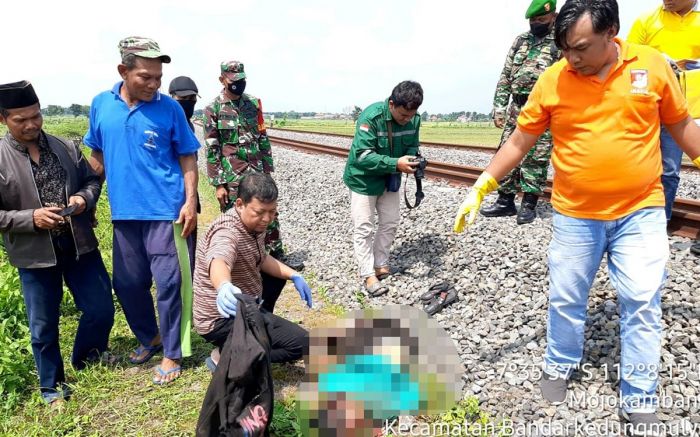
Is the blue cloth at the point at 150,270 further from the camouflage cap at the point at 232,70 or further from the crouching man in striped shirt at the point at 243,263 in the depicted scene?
the camouflage cap at the point at 232,70

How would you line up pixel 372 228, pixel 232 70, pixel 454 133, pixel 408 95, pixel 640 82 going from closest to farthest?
pixel 640 82, pixel 408 95, pixel 372 228, pixel 232 70, pixel 454 133

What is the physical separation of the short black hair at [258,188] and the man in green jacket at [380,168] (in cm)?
160

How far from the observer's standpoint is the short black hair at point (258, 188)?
298 cm

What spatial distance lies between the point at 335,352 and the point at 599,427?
5.18ft

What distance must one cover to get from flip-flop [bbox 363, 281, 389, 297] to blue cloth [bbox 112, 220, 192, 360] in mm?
1876

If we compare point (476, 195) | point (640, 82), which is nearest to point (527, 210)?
point (476, 195)

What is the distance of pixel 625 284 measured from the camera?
249 cm

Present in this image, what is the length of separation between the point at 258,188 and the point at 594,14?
211 centimetres

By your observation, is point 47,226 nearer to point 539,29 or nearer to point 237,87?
point 237,87

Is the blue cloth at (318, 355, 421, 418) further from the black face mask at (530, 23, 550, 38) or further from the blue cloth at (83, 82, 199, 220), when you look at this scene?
the black face mask at (530, 23, 550, 38)

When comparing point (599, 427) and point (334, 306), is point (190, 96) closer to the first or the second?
point (334, 306)

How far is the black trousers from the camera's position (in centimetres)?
321

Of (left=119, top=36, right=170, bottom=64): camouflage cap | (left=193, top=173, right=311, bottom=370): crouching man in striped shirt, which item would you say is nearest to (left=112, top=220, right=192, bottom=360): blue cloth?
(left=193, top=173, right=311, bottom=370): crouching man in striped shirt

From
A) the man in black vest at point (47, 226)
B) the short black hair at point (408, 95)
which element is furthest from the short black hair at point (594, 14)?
the man in black vest at point (47, 226)
